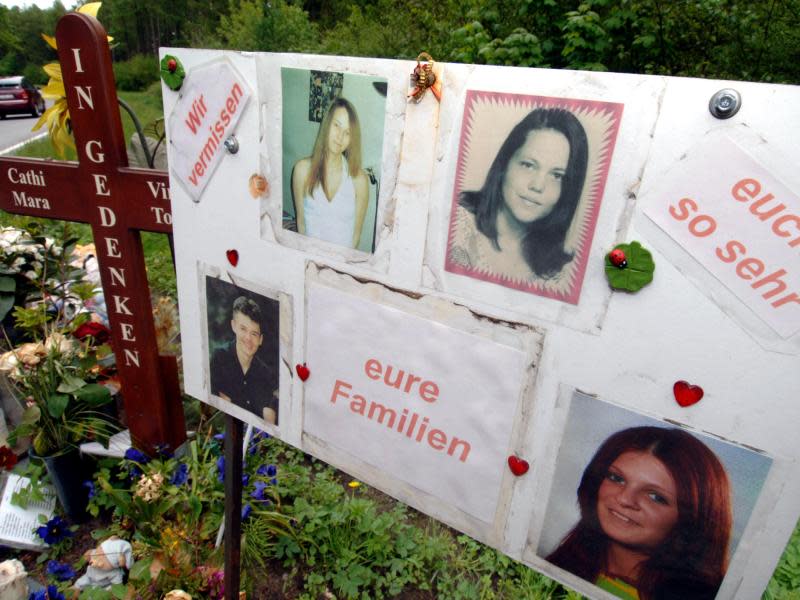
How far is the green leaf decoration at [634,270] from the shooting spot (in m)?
0.66

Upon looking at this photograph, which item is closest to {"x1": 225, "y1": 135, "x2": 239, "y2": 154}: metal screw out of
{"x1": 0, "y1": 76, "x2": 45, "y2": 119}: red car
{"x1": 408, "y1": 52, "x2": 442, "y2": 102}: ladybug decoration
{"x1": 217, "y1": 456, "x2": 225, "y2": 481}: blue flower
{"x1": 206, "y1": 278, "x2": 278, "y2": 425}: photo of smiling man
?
{"x1": 206, "y1": 278, "x2": 278, "y2": 425}: photo of smiling man

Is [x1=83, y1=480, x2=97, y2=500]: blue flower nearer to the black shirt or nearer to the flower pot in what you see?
the flower pot

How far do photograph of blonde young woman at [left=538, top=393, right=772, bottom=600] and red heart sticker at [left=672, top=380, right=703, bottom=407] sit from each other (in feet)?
0.15

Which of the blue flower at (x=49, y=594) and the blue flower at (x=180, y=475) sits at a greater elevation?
the blue flower at (x=180, y=475)

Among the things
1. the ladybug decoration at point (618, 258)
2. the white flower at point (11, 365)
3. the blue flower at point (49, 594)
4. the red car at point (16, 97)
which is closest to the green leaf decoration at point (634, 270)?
the ladybug decoration at point (618, 258)

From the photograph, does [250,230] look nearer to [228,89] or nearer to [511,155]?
[228,89]

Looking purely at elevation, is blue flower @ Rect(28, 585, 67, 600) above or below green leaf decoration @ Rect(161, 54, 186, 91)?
below

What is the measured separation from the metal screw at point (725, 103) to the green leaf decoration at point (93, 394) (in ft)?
7.64

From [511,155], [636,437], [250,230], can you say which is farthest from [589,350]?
[250,230]

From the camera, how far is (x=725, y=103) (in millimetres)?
582

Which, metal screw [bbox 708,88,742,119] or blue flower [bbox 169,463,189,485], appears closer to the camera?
metal screw [bbox 708,88,742,119]

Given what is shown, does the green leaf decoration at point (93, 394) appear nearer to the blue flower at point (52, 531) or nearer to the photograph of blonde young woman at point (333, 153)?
the blue flower at point (52, 531)

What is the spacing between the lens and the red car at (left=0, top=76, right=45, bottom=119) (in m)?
12.1

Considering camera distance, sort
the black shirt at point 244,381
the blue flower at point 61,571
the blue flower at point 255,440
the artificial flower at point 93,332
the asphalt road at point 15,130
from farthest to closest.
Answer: the asphalt road at point 15,130
the artificial flower at point 93,332
the blue flower at point 255,440
the blue flower at point 61,571
the black shirt at point 244,381
